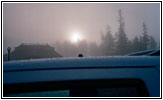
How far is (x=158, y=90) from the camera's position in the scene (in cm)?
154

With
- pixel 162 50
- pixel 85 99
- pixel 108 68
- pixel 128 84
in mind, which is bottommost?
pixel 85 99

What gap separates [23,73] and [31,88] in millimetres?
143

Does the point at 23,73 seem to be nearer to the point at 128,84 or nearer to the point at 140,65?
the point at 128,84

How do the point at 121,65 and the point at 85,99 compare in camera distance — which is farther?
the point at 121,65

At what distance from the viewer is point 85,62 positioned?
1754 millimetres

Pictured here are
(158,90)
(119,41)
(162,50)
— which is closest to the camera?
(158,90)

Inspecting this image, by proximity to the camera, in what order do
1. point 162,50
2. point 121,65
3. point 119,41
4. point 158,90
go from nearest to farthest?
point 158,90 → point 121,65 → point 162,50 → point 119,41

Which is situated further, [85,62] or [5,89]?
[85,62]

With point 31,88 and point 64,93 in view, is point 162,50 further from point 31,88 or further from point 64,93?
point 31,88

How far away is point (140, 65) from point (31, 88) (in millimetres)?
816

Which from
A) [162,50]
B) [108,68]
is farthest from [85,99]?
[162,50]

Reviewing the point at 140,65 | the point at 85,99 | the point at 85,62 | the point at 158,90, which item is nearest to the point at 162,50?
the point at 140,65

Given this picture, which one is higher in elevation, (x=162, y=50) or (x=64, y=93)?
(x=162, y=50)

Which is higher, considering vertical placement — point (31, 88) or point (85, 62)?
point (85, 62)
